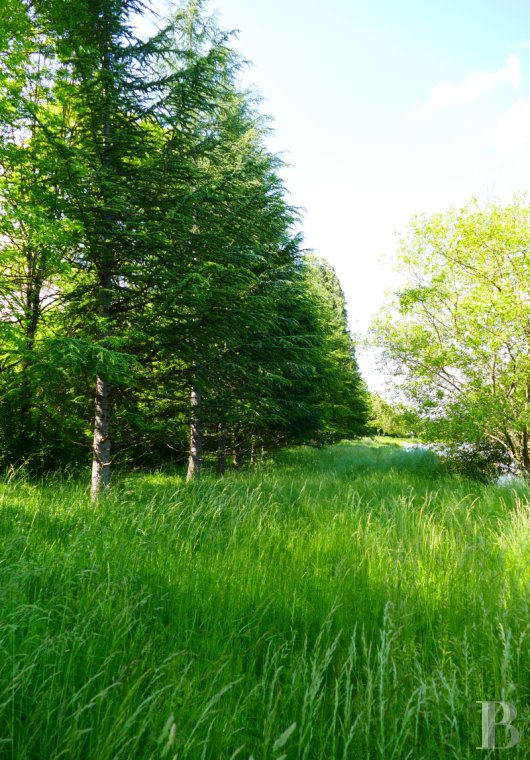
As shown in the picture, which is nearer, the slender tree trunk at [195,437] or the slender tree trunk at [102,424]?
the slender tree trunk at [102,424]

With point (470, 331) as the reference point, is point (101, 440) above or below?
below

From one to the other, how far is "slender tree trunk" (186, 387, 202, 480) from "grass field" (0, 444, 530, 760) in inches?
173

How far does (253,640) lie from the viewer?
2.23 metres

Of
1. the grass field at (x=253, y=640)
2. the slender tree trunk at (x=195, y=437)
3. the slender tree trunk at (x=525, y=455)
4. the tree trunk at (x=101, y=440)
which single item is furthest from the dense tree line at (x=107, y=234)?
the slender tree trunk at (x=525, y=455)

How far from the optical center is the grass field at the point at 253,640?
1450 millimetres

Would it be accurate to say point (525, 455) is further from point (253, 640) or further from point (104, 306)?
point (104, 306)

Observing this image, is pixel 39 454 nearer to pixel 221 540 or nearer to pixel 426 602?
pixel 221 540

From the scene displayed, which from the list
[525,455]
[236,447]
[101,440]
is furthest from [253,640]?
[236,447]

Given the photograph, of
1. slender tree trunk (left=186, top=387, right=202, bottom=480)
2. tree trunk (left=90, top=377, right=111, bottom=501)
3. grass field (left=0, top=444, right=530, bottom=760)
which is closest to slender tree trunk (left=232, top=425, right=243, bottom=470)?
slender tree trunk (left=186, top=387, right=202, bottom=480)

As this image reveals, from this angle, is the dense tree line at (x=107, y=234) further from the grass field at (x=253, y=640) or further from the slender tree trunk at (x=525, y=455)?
the slender tree trunk at (x=525, y=455)

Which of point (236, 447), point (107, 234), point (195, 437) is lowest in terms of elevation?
point (236, 447)

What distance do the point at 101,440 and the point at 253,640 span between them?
4.44 m

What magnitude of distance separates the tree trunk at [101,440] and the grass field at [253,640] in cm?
150

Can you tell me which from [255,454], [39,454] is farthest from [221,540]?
[255,454]
